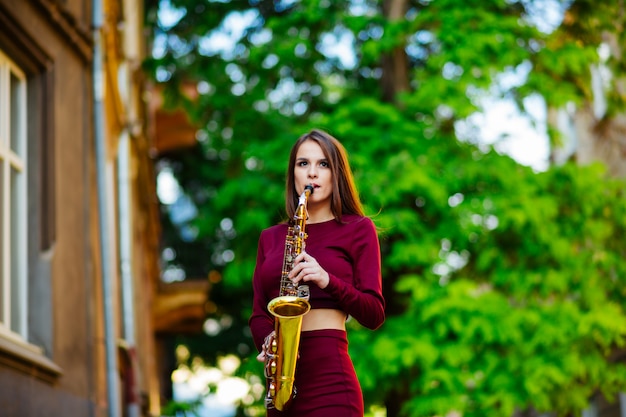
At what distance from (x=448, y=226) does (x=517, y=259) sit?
1.23 meters

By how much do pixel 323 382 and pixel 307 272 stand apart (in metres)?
0.47

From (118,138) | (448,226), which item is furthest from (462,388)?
(118,138)

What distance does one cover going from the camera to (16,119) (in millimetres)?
8750

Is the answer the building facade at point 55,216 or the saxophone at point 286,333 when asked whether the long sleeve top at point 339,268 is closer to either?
the saxophone at point 286,333

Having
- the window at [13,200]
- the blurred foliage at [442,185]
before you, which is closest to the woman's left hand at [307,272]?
the window at [13,200]

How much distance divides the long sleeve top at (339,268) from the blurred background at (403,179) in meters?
5.06

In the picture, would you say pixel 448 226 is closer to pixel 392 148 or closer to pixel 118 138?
pixel 392 148

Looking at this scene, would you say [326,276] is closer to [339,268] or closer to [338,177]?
[339,268]

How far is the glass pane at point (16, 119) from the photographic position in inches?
343

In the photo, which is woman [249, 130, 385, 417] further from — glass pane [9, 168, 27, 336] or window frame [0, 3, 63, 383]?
glass pane [9, 168, 27, 336]

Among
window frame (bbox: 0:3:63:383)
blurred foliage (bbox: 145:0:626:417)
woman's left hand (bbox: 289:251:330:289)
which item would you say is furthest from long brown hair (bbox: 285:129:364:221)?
blurred foliage (bbox: 145:0:626:417)

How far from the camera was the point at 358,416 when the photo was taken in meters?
4.34

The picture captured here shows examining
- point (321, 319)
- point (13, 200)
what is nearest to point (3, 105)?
Answer: point (13, 200)

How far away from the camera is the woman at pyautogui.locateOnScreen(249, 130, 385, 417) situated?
14.0 ft
